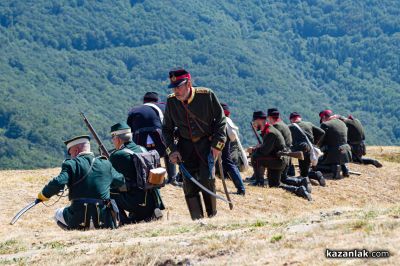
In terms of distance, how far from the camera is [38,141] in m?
180

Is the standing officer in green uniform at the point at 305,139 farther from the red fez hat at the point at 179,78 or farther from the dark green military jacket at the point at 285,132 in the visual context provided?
the red fez hat at the point at 179,78

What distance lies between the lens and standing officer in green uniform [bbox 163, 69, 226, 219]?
12.6 meters

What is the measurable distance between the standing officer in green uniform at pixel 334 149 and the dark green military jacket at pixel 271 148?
105 inches

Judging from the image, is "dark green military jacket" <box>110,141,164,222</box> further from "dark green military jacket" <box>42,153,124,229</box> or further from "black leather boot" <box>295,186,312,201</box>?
"black leather boot" <box>295,186,312,201</box>

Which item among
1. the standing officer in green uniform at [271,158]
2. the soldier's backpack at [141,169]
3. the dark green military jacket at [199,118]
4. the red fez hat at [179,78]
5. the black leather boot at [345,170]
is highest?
the red fez hat at [179,78]

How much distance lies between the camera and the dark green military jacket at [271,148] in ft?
60.7

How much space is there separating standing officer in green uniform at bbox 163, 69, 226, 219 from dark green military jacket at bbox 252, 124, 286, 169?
5.69 metres

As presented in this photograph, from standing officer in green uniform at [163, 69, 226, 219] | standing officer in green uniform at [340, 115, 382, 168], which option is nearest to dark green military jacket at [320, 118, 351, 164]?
standing officer in green uniform at [340, 115, 382, 168]

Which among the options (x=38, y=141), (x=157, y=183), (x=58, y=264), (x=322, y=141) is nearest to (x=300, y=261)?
(x=58, y=264)

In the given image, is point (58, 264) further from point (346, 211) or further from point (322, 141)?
point (322, 141)

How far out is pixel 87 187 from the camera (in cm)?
1255

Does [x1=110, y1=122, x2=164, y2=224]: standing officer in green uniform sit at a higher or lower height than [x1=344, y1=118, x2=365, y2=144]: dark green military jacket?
higher

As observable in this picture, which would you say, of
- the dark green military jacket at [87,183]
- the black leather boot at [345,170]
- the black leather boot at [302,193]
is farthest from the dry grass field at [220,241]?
the black leather boot at [345,170]

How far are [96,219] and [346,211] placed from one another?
3.28 meters
